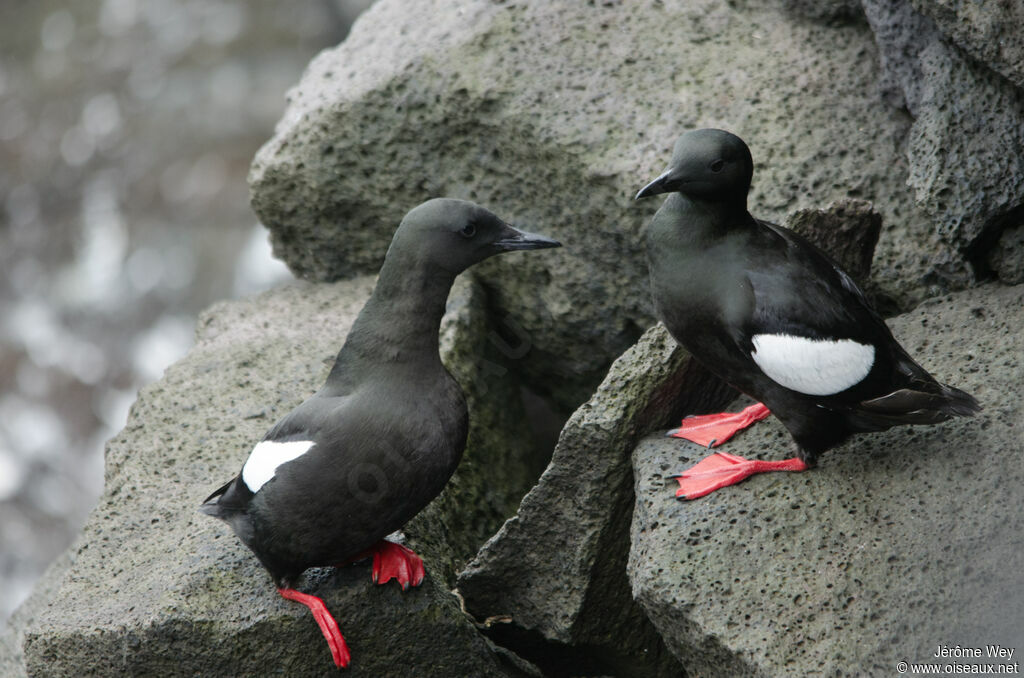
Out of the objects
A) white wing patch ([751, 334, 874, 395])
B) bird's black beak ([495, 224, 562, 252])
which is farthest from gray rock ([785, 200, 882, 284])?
bird's black beak ([495, 224, 562, 252])

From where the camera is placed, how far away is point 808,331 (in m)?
3.23

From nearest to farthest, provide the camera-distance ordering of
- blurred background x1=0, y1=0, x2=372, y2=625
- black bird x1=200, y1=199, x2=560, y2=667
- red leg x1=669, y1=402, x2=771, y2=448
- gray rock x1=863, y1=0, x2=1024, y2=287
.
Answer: black bird x1=200, y1=199, x2=560, y2=667, red leg x1=669, y1=402, x2=771, y2=448, gray rock x1=863, y1=0, x2=1024, y2=287, blurred background x1=0, y1=0, x2=372, y2=625

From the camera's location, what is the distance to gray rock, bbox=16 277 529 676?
3.50 meters

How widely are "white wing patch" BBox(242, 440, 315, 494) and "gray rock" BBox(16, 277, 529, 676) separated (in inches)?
15.1

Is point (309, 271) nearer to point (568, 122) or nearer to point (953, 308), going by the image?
point (568, 122)

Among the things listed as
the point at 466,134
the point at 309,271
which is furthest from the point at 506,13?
the point at 309,271

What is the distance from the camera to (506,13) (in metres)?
5.13

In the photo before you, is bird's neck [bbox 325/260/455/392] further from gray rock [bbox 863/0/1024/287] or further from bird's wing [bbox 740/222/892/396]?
gray rock [bbox 863/0/1024/287]

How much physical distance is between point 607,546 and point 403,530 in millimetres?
750

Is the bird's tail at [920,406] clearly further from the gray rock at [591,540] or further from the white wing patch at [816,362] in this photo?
the gray rock at [591,540]

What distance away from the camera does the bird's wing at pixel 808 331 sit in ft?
10.5

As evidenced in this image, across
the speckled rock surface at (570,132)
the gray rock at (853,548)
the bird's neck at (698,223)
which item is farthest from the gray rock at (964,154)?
the bird's neck at (698,223)

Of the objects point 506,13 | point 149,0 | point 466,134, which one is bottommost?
point 466,134

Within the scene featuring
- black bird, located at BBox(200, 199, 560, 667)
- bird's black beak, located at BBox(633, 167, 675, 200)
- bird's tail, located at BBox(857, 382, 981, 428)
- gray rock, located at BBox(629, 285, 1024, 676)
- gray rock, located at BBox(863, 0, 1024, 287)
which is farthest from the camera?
gray rock, located at BBox(863, 0, 1024, 287)
